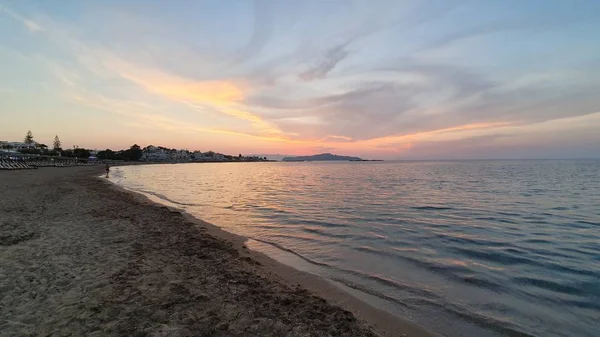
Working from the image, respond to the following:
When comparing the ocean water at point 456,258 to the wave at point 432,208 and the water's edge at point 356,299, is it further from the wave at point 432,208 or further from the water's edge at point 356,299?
the wave at point 432,208

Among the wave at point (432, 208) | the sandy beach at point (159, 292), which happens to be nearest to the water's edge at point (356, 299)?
the sandy beach at point (159, 292)

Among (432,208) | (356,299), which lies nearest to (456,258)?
(356,299)

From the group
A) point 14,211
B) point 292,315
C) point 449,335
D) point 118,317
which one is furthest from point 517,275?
point 14,211

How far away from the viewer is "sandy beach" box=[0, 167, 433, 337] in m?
4.90

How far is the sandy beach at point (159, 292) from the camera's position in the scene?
16.1 feet

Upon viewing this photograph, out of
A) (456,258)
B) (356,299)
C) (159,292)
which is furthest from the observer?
(456,258)

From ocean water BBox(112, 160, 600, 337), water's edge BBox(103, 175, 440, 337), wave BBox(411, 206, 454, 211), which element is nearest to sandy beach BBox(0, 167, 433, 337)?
water's edge BBox(103, 175, 440, 337)

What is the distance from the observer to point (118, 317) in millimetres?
5035

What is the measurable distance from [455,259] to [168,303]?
8667 mm

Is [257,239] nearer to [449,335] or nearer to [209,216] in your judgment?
[209,216]

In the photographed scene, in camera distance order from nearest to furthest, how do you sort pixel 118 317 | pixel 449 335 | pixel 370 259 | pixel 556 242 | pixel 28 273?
pixel 118 317 → pixel 449 335 → pixel 28 273 → pixel 370 259 → pixel 556 242

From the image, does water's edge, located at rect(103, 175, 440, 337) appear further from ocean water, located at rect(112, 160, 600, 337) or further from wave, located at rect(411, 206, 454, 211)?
wave, located at rect(411, 206, 454, 211)

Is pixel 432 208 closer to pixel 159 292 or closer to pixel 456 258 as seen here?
pixel 456 258

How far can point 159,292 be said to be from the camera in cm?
622
